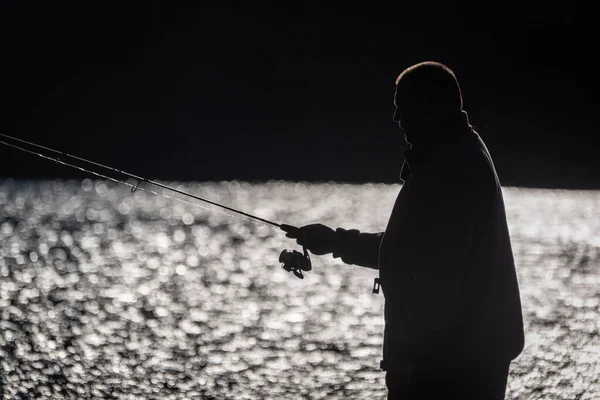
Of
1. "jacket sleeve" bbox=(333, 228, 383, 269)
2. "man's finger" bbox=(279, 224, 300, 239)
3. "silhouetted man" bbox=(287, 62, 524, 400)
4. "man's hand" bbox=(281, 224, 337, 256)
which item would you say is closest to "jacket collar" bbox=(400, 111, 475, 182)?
"silhouetted man" bbox=(287, 62, 524, 400)

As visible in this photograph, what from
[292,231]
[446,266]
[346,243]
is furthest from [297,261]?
[446,266]

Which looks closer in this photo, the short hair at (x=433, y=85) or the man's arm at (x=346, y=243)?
the short hair at (x=433, y=85)

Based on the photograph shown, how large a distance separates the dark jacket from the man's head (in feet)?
0.41

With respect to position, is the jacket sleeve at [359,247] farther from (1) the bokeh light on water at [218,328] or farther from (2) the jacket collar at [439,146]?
(1) the bokeh light on water at [218,328]

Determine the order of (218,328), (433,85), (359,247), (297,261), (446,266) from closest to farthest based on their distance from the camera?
(446,266)
(433,85)
(359,247)
(297,261)
(218,328)

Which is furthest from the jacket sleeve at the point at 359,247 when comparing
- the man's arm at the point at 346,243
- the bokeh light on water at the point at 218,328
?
the bokeh light on water at the point at 218,328

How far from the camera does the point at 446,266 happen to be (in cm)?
344

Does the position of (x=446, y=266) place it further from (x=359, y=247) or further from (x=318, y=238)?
(x=318, y=238)

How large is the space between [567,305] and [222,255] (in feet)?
68.1

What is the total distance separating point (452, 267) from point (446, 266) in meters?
0.02

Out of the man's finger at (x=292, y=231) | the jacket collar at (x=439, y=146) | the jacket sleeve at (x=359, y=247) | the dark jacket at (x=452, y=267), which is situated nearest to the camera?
the dark jacket at (x=452, y=267)

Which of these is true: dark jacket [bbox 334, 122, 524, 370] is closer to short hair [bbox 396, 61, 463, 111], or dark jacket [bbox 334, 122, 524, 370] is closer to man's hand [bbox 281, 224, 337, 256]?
short hair [bbox 396, 61, 463, 111]

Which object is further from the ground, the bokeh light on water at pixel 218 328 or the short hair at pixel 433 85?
the bokeh light on water at pixel 218 328

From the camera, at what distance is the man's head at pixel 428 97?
12.0 ft
